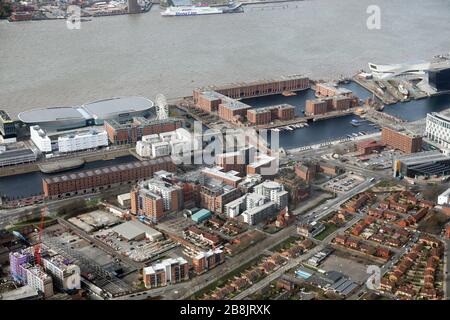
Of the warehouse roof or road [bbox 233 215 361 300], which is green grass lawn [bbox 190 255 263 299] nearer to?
road [bbox 233 215 361 300]

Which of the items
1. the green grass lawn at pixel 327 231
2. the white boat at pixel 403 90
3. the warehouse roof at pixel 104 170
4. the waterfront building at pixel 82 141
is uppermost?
the white boat at pixel 403 90

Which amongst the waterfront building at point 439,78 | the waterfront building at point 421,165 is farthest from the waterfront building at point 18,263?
the waterfront building at point 439,78

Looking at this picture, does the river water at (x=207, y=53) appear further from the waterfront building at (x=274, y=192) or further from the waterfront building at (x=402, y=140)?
the waterfront building at (x=274, y=192)

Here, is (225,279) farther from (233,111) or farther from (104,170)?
(233,111)

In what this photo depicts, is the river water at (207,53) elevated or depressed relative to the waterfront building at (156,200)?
elevated

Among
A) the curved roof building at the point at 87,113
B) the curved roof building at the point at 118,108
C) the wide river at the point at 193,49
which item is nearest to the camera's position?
the curved roof building at the point at 87,113

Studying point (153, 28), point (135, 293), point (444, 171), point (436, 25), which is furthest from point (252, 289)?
point (436, 25)
